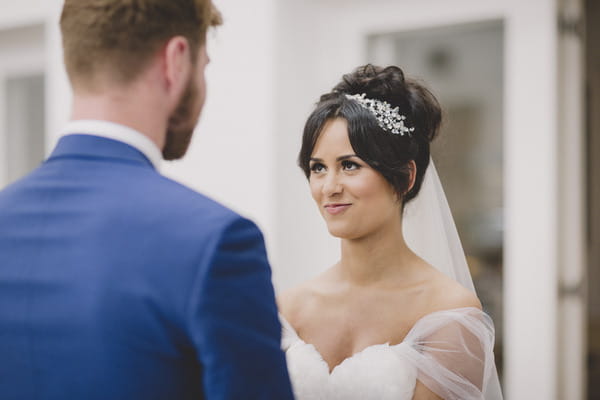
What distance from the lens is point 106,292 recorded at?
0.82 meters

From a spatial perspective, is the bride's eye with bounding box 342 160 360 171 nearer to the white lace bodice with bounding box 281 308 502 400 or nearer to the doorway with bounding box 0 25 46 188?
the white lace bodice with bounding box 281 308 502 400

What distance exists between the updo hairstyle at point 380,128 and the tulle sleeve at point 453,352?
320 mm

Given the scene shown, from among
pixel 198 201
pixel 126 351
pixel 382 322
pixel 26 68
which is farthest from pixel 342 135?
pixel 26 68

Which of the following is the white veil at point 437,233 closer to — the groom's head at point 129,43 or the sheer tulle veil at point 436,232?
the sheer tulle veil at point 436,232

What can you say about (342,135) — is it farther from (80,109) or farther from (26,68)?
(26,68)

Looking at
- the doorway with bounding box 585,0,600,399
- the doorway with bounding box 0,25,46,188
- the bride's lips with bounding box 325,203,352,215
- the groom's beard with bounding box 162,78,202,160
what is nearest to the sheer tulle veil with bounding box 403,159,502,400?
the bride's lips with bounding box 325,203,352,215

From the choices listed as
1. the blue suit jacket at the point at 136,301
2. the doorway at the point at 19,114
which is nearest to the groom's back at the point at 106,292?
the blue suit jacket at the point at 136,301

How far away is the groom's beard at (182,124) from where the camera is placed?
93 cm

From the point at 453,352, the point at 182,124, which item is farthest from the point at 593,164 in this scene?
the point at 182,124

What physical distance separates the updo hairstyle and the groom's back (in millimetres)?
748

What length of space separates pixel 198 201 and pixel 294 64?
189cm

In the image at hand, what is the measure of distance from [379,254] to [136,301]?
35.2 inches

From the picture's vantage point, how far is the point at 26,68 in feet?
11.4

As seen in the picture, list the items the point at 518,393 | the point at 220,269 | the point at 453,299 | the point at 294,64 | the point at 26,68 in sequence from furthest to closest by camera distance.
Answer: the point at 26,68 → the point at 294,64 → the point at 518,393 → the point at 453,299 → the point at 220,269
